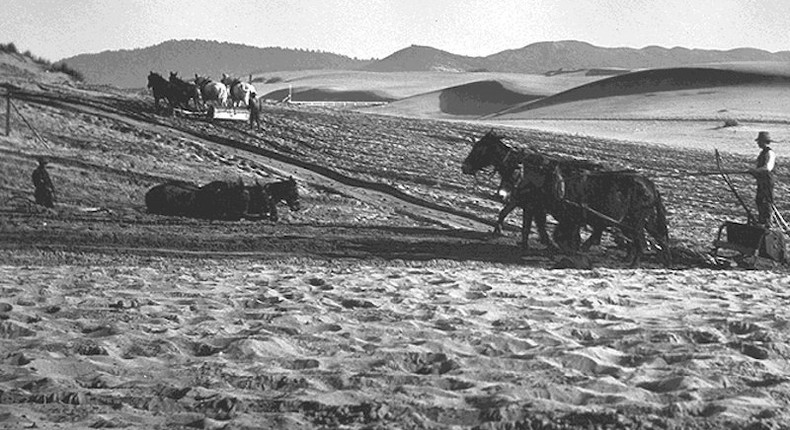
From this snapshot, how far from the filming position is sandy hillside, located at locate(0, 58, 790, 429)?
6148 millimetres

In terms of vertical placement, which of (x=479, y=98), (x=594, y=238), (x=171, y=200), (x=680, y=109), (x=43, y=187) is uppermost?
(x=43, y=187)

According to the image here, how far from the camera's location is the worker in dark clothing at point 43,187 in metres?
17.3

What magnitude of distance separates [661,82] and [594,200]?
85.9m

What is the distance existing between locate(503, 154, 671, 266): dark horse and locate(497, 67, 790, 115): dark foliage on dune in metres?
78.6

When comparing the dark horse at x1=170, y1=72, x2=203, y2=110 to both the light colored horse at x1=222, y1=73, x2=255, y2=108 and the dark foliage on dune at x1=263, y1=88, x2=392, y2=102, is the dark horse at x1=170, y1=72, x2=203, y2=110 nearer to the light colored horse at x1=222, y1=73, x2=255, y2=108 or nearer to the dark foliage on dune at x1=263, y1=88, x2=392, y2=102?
the light colored horse at x1=222, y1=73, x2=255, y2=108

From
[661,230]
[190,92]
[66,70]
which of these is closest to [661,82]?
[66,70]

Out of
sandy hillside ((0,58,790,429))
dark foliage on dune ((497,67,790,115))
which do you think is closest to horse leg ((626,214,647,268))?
sandy hillside ((0,58,790,429))

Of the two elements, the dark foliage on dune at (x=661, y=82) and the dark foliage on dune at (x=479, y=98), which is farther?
the dark foliage on dune at (x=479, y=98)

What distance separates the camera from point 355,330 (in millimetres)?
8094

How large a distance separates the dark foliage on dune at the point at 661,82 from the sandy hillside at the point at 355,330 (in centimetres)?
7789

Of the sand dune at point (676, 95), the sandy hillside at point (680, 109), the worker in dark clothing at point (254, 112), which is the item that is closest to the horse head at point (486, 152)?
the worker in dark clothing at point (254, 112)

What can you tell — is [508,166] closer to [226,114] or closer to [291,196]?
[291,196]

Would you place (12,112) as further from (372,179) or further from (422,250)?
(422,250)

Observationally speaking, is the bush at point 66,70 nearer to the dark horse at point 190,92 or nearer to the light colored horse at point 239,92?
the dark horse at point 190,92
